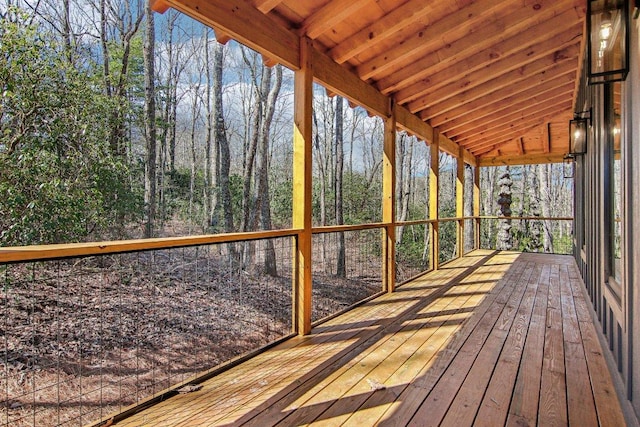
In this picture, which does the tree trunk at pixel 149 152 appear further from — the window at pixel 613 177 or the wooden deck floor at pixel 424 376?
the window at pixel 613 177

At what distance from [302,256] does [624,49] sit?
243cm

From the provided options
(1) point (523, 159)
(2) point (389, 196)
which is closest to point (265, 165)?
(2) point (389, 196)

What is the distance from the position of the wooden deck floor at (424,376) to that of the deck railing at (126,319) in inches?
13.4

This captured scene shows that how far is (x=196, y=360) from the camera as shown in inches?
176

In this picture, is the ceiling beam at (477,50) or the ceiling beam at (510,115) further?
the ceiling beam at (510,115)

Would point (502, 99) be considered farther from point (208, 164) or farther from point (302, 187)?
point (208, 164)

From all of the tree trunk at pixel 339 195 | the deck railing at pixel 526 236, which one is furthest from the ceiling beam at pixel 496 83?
the deck railing at pixel 526 236

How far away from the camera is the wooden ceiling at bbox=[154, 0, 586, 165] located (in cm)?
262

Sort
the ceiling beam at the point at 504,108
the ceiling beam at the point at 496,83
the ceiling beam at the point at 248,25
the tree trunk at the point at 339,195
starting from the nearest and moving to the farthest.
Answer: the ceiling beam at the point at 248,25
the ceiling beam at the point at 496,83
the ceiling beam at the point at 504,108
the tree trunk at the point at 339,195

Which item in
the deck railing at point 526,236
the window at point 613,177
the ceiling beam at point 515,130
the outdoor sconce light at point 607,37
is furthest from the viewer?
the deck railing at point 526,236

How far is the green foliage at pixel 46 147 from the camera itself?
3.76 metres

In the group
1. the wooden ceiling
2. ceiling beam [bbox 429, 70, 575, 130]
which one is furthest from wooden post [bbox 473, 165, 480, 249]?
ceiling beam [bbox 429, 70, 575, 130]

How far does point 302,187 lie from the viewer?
2975mm

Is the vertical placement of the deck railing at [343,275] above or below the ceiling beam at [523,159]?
below
